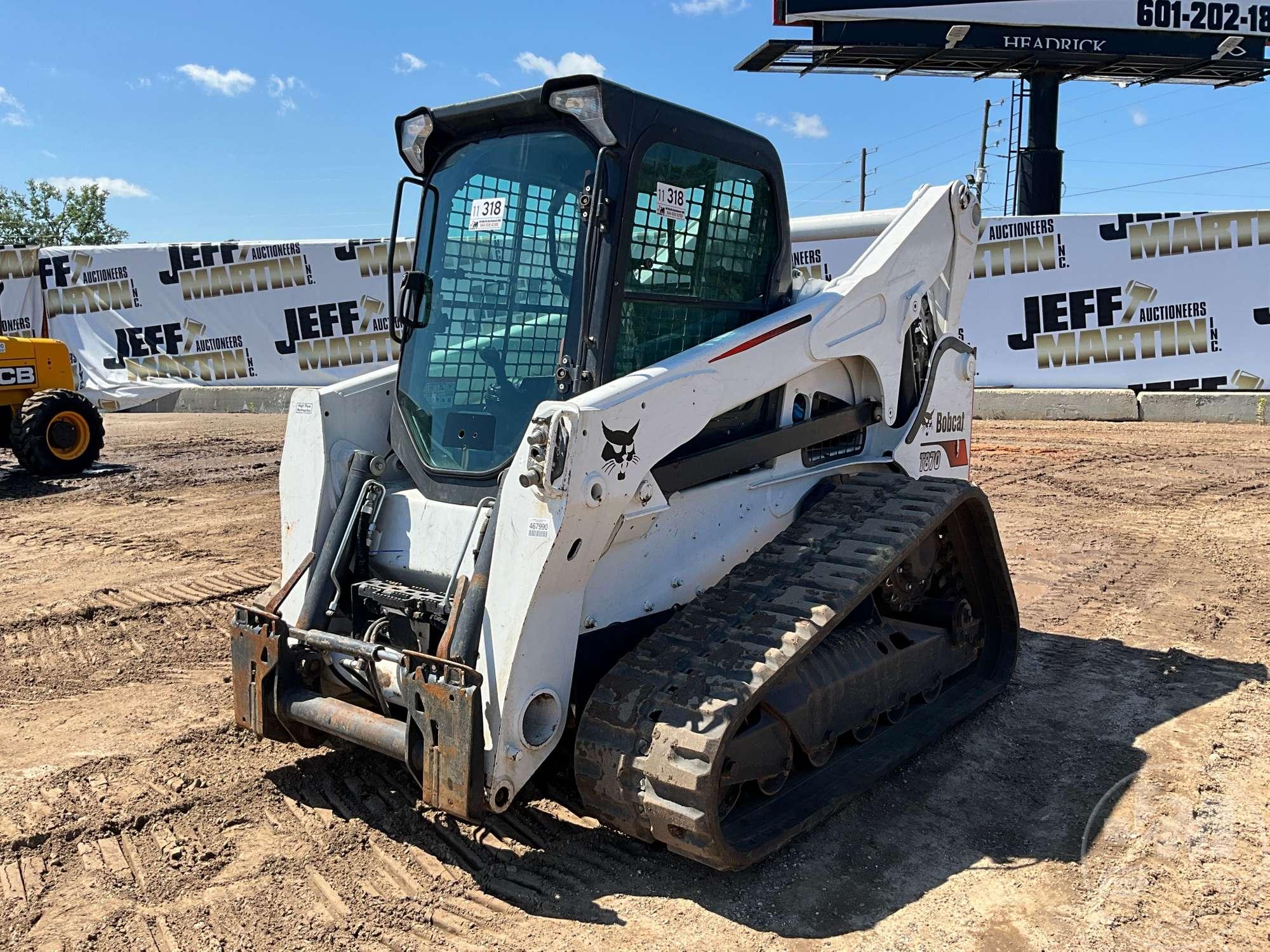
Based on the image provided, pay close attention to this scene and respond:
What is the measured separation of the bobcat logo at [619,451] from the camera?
329cm

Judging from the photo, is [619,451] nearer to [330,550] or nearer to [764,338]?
[764,338]

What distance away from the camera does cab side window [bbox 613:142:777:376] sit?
3.76m

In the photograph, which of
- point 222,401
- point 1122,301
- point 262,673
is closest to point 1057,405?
point 1122,301

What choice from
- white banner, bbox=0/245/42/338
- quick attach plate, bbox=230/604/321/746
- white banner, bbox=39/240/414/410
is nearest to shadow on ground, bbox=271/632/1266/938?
quick attach plate, bbox=230/604/321/746

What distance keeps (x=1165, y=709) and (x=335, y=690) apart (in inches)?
140

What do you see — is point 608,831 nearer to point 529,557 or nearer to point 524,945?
point 524,945

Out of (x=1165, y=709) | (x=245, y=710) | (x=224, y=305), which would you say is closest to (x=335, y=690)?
(x=245, y=710)

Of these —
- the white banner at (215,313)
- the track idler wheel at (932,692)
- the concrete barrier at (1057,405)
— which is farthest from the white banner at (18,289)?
the track idler wheel at (932,692)

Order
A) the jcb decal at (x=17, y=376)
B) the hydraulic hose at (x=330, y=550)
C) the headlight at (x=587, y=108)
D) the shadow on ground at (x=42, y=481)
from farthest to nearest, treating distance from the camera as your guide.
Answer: the jcb decal at (x=17, y=376)
the shadow on ground at (x=42, y=481)
the hydraulic hose at (x=330, y=550)
the headlight at (x=587, y=108)

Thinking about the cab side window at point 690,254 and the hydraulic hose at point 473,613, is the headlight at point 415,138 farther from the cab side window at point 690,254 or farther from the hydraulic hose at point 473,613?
the hydraulic hose at point 473,613

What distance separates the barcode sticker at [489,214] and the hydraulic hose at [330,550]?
1.00 metres

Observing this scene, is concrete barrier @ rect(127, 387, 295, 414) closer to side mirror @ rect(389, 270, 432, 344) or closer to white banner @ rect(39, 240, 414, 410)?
white banner @ rect(39, 240, 414, 410)

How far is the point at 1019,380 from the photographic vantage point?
1545 cm

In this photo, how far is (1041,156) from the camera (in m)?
17.9
